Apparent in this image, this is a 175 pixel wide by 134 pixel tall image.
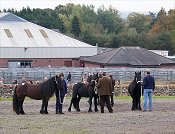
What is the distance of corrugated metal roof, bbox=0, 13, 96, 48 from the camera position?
84.0 metres

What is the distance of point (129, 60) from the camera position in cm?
7325

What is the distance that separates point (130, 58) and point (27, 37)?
19.0 m

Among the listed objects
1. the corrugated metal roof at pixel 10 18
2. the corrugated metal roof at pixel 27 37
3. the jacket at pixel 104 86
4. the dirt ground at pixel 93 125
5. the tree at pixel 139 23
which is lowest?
the dirt ground at pixel 93 125

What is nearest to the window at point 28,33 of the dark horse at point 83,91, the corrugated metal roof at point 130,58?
the corrugated metal roof at point 130,58

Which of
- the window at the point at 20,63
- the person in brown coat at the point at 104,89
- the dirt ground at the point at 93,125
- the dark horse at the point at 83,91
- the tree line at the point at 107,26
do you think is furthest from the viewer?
→ the tree line at the point at 107,26

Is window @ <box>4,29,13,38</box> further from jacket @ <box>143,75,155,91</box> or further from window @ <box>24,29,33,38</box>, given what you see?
jacket @ <box>143,75,155,91</box>

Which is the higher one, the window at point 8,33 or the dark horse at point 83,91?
the window at point 8,33

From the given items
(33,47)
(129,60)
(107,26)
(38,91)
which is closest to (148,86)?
(38,91)

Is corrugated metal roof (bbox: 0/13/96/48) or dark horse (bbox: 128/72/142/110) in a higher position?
corrugated metal roof (bbox: 0/13/96/48)

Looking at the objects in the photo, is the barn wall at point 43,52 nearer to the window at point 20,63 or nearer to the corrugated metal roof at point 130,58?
the window at point 20,63

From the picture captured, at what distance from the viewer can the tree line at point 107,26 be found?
111 metres

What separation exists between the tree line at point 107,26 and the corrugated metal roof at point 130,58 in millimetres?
27038

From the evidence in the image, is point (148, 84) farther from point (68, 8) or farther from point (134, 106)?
point (68, 8)

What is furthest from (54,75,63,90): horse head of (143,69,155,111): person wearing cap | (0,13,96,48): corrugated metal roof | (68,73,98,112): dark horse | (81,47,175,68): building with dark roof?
(0,13,96,48): corrugated metal roof
